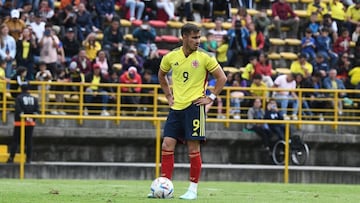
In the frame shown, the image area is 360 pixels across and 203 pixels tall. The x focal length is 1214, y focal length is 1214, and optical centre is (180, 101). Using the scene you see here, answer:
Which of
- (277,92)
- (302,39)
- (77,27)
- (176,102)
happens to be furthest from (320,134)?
(176,102)

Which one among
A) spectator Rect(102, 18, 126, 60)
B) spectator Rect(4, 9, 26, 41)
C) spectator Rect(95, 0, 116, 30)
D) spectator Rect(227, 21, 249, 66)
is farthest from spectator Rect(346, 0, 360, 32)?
spectator Rect(4, 9, 26, 41)

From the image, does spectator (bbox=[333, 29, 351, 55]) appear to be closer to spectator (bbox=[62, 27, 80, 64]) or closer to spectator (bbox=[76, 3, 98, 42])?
spectator (bbox=[76, 3, 98, 42])

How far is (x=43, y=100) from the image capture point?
87.9ft

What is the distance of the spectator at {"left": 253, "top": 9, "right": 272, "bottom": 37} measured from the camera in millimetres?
31625

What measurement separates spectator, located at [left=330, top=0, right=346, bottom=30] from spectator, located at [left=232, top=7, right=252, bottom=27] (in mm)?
2986

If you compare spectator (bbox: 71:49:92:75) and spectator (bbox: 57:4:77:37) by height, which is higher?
spectator (bbox: 57:4:77:37)

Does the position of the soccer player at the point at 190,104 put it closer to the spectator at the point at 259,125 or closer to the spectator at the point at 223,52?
the spectator at the point at 259,125

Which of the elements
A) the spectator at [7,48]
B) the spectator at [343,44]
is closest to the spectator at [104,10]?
the spectator at [7,48]

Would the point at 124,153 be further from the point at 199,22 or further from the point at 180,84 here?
the point at 180,84

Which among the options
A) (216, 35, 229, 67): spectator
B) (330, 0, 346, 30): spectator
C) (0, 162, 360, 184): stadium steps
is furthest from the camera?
(330, 0, 346, 30): spectator

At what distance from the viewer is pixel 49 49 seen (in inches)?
1078

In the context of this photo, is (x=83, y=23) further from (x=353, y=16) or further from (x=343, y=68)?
(x=353, y=16)

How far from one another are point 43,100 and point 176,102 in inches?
498

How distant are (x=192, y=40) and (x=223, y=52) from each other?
15.9 metres
